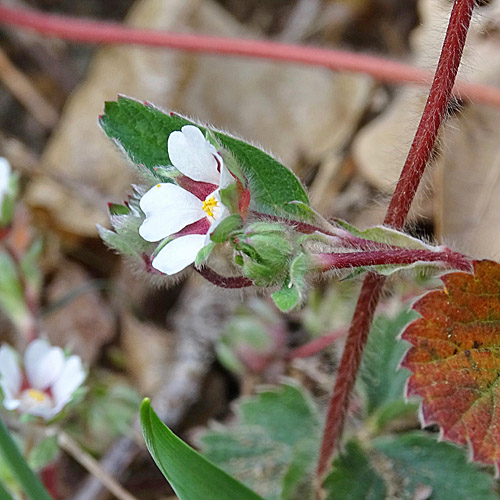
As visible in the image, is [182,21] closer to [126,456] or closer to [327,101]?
[327,101]

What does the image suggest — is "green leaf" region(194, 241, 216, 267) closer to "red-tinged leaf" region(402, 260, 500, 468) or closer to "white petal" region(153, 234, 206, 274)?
"white petal" region(153, 234, 206, 274)

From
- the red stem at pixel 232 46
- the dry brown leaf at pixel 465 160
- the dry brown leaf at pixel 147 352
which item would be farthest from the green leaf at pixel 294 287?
the dry brown leaf at pixel 147 352

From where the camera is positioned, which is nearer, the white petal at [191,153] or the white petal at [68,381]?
the white petal at [191,153]

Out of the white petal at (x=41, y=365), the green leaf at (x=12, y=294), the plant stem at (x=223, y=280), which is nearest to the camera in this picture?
the plant stem at (x=223, y=280)

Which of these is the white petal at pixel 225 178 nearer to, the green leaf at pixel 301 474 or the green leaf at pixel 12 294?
the green leaf at pixel 301 474

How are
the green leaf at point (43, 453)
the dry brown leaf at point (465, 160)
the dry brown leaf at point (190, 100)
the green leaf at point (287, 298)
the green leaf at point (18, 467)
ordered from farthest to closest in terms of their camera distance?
the dry brown leaf at point (190, 100) < the dry brown leaf at point (465, 160) < the green leaf at point (43, 453) < the green leaf at point (18, 467) < the green leaf at point (287, 298)

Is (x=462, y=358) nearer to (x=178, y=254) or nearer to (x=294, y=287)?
(x=294, y=287)
